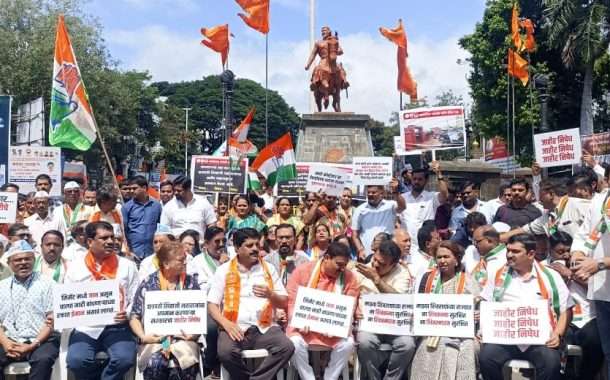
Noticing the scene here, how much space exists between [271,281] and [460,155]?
5680 centimetres

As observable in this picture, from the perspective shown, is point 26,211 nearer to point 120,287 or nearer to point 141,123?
point 120,287

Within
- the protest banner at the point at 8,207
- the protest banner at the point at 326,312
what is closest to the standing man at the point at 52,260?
the protest banner at the point at 326,312

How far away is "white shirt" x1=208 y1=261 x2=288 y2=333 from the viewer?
5961 mm

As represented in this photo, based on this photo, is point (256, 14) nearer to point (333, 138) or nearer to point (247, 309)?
point (333, 138)

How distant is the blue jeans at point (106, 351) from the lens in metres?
5.65

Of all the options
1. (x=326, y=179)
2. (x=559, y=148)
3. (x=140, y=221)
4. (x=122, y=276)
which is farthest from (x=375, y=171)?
(x=122, y=276)

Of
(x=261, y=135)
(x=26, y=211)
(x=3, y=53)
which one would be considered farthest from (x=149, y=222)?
(x=261, y=135)

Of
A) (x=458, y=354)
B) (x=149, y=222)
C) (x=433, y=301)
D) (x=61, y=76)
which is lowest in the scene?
(x=458, y=354)

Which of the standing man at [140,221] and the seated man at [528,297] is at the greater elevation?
the standing man at [140,221]

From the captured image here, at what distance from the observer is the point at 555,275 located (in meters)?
5.68

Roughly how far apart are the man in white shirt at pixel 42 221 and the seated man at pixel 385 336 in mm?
3979

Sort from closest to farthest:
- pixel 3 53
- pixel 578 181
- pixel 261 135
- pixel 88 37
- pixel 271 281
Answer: pixel 271 281 < pixel 578 181 < pixel 3 53 < pixel 88 37 < pixel 261 135

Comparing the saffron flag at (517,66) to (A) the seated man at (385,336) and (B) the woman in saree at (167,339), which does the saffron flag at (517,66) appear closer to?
(A) the seated man at (385,336)

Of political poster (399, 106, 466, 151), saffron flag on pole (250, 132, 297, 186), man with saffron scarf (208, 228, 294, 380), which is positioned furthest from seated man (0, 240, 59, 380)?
saffron flag on pole (250, 132, 297, 186)
